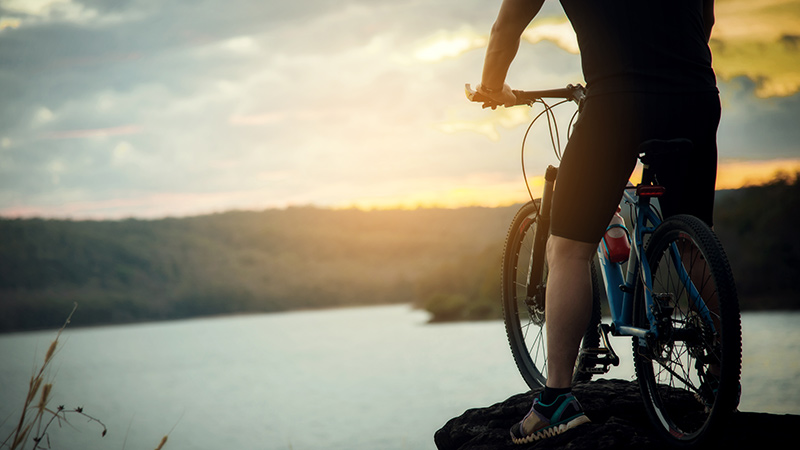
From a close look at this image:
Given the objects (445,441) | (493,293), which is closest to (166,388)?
(493,293)

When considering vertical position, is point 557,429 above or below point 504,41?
below

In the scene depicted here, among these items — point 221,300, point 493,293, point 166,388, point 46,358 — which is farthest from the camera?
point 221,300

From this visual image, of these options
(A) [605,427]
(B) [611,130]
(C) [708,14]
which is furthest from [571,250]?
(C) [708,14]

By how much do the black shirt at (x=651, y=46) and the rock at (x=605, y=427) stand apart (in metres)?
1.06

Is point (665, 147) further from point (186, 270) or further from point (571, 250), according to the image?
point (186, 270)

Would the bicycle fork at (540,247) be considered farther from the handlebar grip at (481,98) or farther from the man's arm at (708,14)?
the man's arm at (708,14)

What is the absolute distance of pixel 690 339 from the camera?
203 centimetres

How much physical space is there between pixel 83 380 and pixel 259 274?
53.2 metres

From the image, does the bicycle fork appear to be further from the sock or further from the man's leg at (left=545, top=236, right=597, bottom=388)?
the sock

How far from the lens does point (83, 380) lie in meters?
40.5

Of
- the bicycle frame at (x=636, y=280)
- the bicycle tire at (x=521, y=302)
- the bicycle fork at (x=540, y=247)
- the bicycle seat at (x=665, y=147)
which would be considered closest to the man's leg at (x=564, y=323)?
the bicycle frame at (x=636, y=280)

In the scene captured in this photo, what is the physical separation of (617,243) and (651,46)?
888mm

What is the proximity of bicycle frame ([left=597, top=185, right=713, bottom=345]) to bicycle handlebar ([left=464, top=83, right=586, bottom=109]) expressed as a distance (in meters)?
0.49

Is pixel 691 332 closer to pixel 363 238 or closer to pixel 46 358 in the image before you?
pixel 46 358
